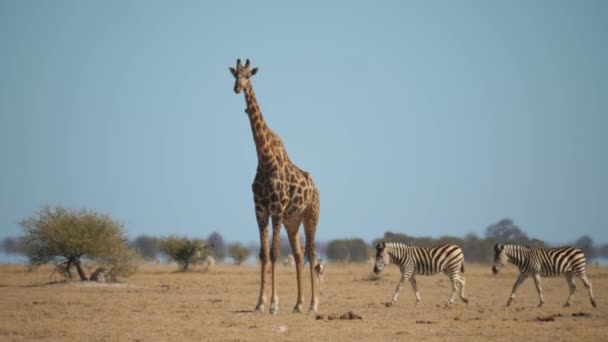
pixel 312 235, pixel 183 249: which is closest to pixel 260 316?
pixel 312 235

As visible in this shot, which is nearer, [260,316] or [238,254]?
[260,316]

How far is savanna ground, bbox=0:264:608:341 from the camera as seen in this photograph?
13203 millimetres

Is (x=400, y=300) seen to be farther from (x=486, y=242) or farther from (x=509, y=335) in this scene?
(x=486, y=242)

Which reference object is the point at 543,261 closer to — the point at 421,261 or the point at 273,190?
the point at 421,261

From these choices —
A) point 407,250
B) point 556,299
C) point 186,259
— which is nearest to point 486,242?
point 186,259

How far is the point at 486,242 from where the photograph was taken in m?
63.9

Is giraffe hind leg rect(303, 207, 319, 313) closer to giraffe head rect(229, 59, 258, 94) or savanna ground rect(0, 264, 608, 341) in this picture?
savanna ground rect(0, 264, 608, 341)

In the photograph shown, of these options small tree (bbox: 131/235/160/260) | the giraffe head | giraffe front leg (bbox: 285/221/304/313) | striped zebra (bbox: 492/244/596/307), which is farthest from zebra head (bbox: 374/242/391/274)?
small tree (bbox: 131/235/160/260)

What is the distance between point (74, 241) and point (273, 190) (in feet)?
46.5

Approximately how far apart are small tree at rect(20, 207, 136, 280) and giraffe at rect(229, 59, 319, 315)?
13323 millimetres

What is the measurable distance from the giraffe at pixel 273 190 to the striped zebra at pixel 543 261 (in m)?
7.19

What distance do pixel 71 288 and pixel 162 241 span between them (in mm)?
19150

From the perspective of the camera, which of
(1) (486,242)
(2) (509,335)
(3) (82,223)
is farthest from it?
(1) (486,242)

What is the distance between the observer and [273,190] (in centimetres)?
1546
